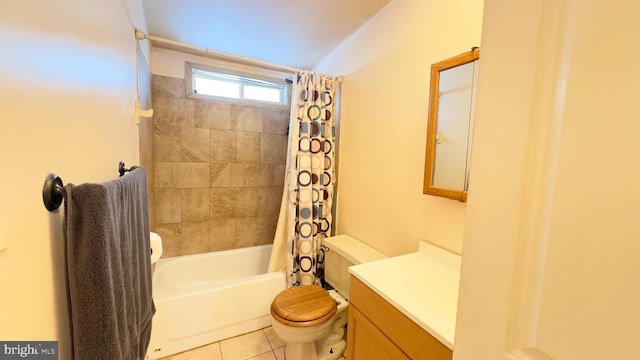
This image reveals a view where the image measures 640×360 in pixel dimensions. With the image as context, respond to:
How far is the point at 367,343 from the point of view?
106 cm

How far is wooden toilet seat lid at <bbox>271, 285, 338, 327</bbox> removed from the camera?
1.39 meters

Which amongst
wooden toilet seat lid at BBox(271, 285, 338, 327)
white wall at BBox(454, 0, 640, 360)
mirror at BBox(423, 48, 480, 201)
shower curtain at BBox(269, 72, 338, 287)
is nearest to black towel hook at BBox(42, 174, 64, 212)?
white wall at BBox(454, 0, 640, 360)

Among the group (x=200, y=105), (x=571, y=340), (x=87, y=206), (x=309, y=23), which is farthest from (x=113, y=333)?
(x=200, y=105)

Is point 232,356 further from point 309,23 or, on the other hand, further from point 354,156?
point 309,23

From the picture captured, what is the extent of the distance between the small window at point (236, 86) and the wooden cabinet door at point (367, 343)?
2272 millimetres

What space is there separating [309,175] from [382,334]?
1.26m

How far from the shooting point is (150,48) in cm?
205

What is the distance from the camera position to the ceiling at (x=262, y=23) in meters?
1.57

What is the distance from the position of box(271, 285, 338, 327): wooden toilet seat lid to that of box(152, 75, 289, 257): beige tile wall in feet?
4.06

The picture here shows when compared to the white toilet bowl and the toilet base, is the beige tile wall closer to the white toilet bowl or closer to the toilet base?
the white toilet bowl

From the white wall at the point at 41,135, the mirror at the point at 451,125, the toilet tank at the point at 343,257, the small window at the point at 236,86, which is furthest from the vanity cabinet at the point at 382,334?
the small window at the point at 236,86

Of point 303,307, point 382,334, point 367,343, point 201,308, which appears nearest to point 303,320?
point 303,307

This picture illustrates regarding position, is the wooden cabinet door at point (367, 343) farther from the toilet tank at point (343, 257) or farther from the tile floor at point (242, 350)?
the tile floor at point (242, 350)

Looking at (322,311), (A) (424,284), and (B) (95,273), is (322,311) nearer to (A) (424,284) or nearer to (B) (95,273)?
(A) (424,284)
